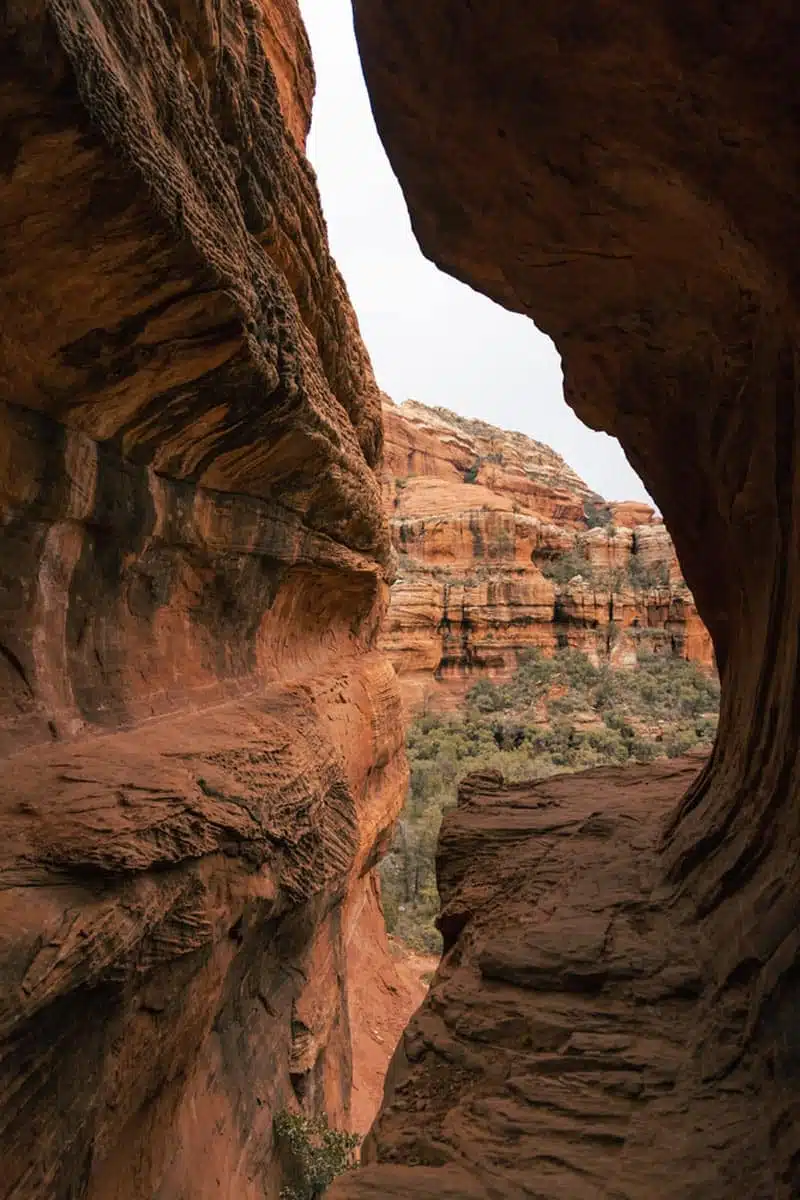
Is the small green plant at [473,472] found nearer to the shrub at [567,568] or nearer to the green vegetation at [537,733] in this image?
the shrub at [567,568]

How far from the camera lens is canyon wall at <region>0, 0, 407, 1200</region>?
96.4 inches

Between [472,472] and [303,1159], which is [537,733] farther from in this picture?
[472,472]

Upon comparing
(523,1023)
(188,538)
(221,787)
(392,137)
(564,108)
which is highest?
(392,137)

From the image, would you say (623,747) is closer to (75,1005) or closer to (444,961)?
(444,961)

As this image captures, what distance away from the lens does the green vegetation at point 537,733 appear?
51.7 ft

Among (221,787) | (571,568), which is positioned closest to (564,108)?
(221,787)

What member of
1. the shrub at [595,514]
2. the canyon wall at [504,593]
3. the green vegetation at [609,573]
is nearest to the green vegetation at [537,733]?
the canyon wall at [504,593]

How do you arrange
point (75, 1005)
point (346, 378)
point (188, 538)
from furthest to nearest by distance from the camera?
point (346, 378)
point (188, 538)
point (75, 1005)

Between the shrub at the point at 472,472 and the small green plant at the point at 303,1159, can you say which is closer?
the small green plant at the point at 303,1159

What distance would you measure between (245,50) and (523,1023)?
532 centimetres

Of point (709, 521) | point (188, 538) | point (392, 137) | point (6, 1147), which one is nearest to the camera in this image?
point (6, 1147)

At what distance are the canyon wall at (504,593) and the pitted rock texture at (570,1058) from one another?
24.8 metres

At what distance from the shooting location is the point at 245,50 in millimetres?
3996

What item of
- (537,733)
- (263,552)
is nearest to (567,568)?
(537,733)
